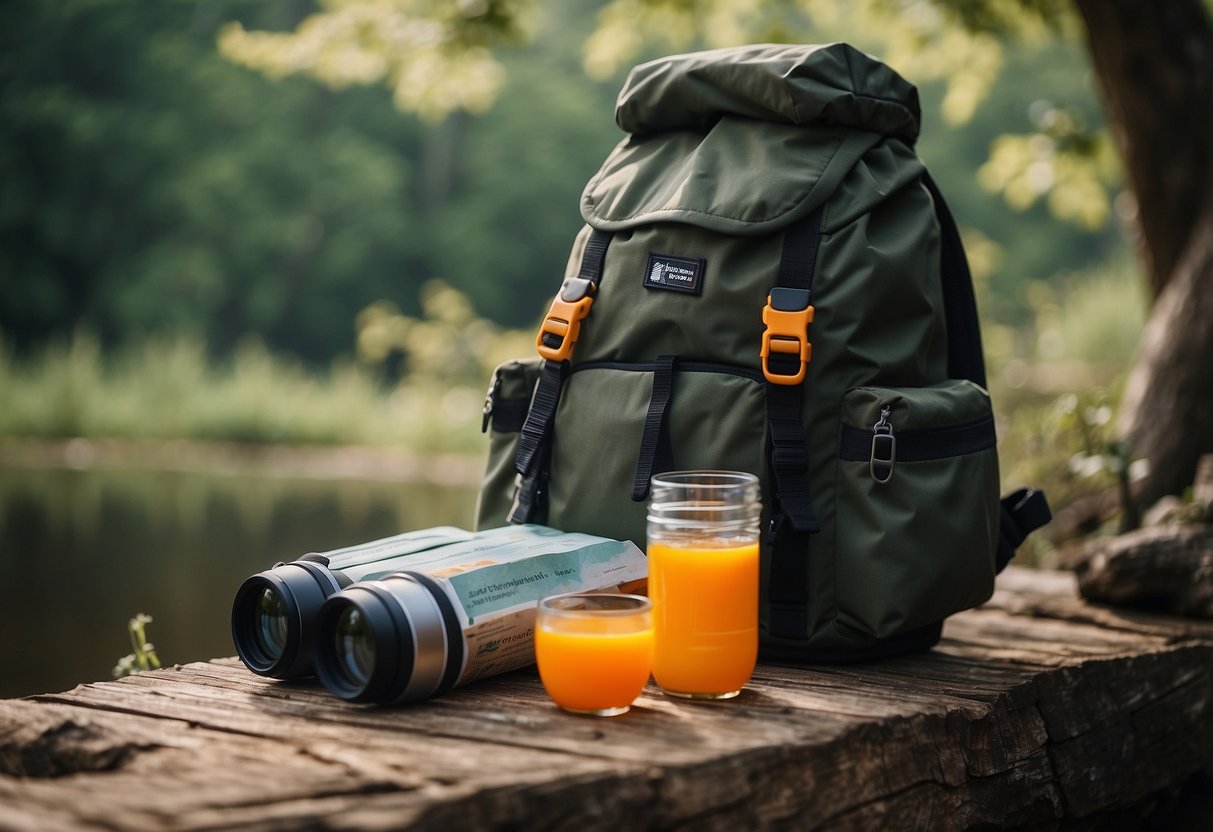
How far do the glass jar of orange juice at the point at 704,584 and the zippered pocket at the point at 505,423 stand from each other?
585mm

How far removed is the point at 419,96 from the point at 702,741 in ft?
11.6

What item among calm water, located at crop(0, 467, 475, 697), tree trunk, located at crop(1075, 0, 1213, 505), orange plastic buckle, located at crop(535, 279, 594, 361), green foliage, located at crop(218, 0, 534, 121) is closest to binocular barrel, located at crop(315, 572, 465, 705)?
orange plastic buckle, located at crop(535, 279, 594, 361)

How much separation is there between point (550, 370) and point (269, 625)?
65 cm

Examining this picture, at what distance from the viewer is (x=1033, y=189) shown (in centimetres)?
458

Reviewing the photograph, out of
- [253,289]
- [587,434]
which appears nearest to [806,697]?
[587,434]

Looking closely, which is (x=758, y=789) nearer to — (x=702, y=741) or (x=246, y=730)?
(x=702, y=741)

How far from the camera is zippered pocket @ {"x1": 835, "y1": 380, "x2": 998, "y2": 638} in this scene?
1746mm

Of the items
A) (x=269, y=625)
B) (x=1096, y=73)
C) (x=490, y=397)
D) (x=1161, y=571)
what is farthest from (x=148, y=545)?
(x=1096, y=73)

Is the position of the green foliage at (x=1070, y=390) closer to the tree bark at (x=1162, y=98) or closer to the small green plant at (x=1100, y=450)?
the small green plant at (x=1100, y=450)

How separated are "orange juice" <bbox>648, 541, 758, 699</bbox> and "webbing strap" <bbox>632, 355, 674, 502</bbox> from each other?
260 millimetres

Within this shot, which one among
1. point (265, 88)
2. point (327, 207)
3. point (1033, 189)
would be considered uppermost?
point (265, 88)

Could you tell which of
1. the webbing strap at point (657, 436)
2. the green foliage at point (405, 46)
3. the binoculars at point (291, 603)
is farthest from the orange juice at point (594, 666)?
the green foliage at point (405, 46)

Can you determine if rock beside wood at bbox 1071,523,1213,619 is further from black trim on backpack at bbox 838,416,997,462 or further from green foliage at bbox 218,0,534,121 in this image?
green foliage at bbox 218,0,534,121

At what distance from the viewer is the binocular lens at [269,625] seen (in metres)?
1.61
